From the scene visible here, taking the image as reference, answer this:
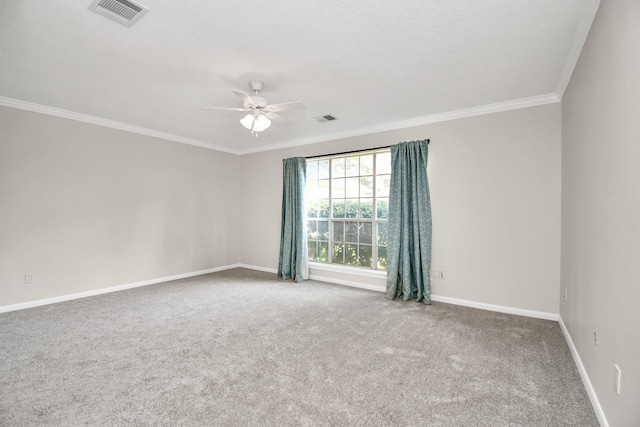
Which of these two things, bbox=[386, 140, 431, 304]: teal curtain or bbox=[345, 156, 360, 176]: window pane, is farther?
bbox=[345, 156, 360, 176]: window pane

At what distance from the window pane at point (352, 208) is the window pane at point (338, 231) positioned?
22 centimetres

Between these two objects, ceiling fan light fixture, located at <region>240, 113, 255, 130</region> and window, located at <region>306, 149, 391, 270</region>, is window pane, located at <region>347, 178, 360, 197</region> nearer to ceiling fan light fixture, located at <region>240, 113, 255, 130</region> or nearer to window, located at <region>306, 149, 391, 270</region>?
window, located at <region>306, 149, 391, 270</region>

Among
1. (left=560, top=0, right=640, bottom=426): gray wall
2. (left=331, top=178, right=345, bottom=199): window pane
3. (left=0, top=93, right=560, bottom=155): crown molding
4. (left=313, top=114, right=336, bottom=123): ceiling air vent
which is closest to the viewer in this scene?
(left=560, top=0, right=640, bottom=426): gray wall

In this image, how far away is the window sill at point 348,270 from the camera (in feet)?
14.7

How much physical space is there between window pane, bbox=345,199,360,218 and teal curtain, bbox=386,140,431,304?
753 millimetres

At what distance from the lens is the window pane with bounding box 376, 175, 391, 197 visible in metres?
4.48

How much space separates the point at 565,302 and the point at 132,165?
594 cm

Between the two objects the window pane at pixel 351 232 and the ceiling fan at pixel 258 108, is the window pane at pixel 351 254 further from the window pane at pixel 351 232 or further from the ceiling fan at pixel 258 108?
the ceiling fan at pixel 258 108

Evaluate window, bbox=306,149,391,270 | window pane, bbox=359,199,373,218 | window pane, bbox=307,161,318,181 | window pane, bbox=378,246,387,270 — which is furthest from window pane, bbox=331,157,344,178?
window pane, bbox=378,246,387,270

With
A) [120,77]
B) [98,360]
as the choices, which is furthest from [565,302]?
[120,77]

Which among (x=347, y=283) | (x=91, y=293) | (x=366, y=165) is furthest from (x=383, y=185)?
(x=91, y=293)

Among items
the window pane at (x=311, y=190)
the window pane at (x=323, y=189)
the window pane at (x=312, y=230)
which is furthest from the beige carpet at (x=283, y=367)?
the window pane at (x=311, y=190)

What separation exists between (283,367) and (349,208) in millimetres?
3019

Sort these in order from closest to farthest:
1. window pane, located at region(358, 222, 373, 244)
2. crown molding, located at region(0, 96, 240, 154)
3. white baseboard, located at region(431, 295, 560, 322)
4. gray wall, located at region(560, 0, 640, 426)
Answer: gray wall, located at region(560, 0, 640, 426)
white baseboard, located at region(431, 295, 560, 322)
crown molding, located at region(0, 96, 240, 154)
window pane, located at region(358, 222, 373, 244)
